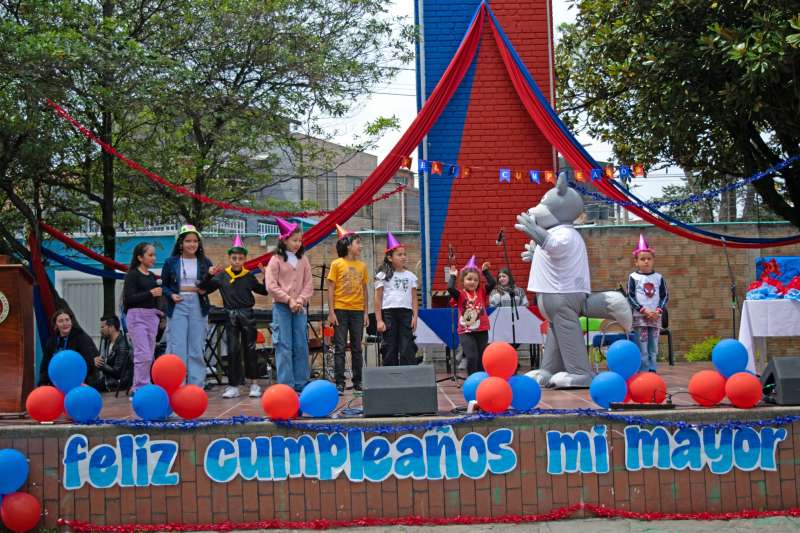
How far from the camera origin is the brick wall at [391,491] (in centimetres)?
616

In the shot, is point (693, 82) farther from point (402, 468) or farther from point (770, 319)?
point (402, 468)

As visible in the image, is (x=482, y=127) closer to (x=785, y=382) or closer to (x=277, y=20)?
(x=277, y=20)

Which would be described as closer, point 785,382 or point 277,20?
point 785,382

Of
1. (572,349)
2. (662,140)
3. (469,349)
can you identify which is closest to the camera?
(572,349)

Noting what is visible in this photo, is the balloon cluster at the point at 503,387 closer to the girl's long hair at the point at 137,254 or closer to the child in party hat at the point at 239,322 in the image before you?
the child in party hat at the point at 239,322

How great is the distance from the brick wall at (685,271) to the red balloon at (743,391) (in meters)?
13.1

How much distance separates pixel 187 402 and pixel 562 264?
151 inches

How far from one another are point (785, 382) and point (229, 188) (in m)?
10.5

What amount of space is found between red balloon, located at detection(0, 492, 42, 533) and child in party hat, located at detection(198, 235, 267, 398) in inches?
107

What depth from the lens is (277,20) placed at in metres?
12.0

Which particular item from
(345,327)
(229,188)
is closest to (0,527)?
(345,327)

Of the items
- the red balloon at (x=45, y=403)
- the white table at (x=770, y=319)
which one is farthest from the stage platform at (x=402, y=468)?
the white table at (x=770, y=319)

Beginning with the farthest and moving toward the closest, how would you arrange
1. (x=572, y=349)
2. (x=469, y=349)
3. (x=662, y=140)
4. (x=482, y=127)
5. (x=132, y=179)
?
(x=662, y=140) → (x=132, y=179) → (x=482, y=127) → (x=469, y=349) → (x=572, y=349)

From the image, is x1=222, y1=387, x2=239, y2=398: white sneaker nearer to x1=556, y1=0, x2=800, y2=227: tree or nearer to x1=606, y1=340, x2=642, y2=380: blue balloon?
x1=606, y1=340, x2=642, y2=380: blue balloon
